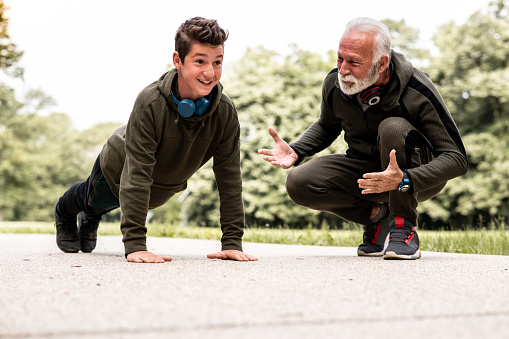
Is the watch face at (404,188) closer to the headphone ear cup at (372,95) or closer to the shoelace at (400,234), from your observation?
the shoelace at (400,234)

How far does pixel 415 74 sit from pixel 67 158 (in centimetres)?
3940

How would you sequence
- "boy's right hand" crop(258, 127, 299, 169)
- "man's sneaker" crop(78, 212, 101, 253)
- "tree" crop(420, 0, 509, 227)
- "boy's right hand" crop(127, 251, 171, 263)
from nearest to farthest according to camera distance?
"boy's right hand" crop(127, 251, 171, 263) → "boy's right hand" crop(258, 127, 299, 169) → "man's sneaker" crop(78, 212, 101, 253) → "tree" crop(420, 0, 509, 227)

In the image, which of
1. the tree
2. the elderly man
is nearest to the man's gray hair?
the elderly man

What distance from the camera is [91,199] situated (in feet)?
12.0

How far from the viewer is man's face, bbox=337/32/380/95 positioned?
3.27 m

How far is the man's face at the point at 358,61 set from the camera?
10.7ft

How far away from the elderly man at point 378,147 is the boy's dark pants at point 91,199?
1.15 metres

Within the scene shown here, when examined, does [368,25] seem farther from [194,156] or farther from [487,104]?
[487,104]

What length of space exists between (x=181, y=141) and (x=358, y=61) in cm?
122

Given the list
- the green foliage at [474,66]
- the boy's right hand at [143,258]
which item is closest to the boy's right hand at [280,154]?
the boy's right hand at [143,258]

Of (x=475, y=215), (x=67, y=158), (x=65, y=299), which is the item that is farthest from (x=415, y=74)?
(x=67, y=158)

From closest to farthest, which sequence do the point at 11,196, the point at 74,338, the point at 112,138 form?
the point at 74,338 < the point at 112,138 < the point at 11,196

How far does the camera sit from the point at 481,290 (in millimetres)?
1923

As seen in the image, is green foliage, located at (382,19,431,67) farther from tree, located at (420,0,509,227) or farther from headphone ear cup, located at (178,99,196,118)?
headphone ear cup, located at (178,99,196,118)
